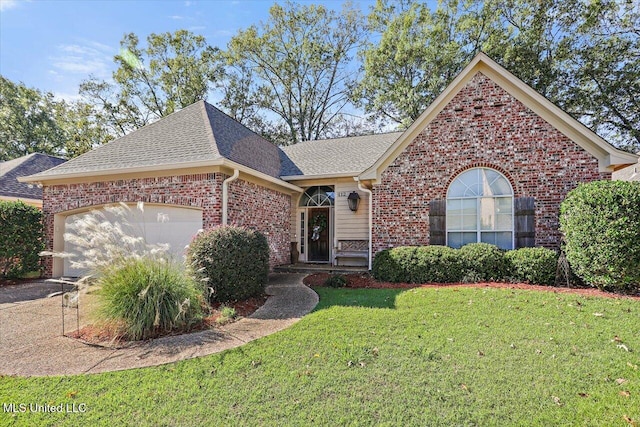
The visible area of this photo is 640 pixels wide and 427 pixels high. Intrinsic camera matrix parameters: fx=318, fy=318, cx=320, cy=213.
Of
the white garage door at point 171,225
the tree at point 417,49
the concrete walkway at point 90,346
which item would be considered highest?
the tree at point 417,49

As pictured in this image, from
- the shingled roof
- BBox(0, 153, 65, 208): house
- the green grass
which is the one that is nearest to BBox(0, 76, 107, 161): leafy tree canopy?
BBox(0, 153, 65, 208): house

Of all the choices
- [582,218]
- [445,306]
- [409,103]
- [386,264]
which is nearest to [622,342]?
[445,306]

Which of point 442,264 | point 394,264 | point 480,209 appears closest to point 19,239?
point 394,264

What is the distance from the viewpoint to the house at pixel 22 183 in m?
14.3

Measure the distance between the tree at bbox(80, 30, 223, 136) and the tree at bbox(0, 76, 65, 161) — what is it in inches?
340

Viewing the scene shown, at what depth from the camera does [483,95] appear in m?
9.35

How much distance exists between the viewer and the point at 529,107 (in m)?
8.93

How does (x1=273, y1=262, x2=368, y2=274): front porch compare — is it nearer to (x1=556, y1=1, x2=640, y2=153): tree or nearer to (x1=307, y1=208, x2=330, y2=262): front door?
(x1=307, y1=208, x2=330, y2=262): front door

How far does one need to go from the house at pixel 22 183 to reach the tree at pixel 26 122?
641 inches

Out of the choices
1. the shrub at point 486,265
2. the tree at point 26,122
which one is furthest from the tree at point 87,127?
the shrub at point 486,265

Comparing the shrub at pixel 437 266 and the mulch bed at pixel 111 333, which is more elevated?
the shrub at pixel 437 266

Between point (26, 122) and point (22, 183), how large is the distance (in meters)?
19.9

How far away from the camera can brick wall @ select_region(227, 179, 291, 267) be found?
9.36m

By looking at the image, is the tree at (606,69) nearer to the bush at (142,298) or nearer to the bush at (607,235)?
the bush at (607,235)
